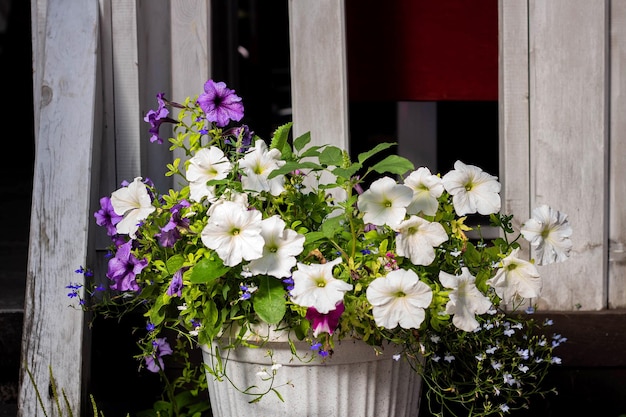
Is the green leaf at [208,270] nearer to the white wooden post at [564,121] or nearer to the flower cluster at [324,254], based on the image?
the flower cluster at [324,254]

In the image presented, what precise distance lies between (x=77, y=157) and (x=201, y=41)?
19.2 inches

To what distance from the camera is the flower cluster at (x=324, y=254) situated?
59.7 inches

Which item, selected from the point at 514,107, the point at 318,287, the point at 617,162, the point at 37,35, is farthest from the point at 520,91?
the point at 37,35

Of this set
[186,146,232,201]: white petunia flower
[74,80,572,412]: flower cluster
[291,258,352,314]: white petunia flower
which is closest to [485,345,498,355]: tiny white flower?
[74,80,572,412]: flower cluster

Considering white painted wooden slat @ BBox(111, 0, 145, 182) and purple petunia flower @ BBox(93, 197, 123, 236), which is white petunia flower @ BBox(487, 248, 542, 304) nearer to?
purple petunia flower @ BBox(93, 197, 123, 236)

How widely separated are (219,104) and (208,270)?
16.1 inches

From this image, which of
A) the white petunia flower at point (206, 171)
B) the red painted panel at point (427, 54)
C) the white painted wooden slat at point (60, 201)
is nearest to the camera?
the white petunia flower at point (206, 171)

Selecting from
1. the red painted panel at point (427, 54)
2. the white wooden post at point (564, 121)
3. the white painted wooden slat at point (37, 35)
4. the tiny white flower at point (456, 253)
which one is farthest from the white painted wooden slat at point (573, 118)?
the white painted wooden slat at point (37, 35)

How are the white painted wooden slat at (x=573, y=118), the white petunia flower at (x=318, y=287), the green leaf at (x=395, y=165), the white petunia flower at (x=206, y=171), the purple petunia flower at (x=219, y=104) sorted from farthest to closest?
1. the white painted wooden slat at (x=573, y=118)
2. the purple petunia flower at (x=219, y=104)
3. the white petunia flower at (x=206, y=171)
4. the green leaf at (x=395, y=165)
5. the white petunia flower at (x=318, y=287)

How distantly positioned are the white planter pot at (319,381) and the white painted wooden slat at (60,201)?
1.38ft

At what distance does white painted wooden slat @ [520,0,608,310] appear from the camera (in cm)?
219

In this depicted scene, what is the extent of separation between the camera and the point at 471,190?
163 centimetres

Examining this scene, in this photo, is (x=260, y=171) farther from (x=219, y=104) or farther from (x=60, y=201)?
(x=60, y=201)

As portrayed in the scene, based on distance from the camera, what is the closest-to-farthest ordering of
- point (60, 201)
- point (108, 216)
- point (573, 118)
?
1. point (108, 216)
2. point (60, 201)
3. point (573, 118)
